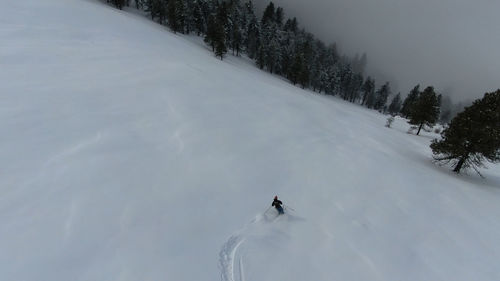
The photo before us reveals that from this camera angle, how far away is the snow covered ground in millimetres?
6199

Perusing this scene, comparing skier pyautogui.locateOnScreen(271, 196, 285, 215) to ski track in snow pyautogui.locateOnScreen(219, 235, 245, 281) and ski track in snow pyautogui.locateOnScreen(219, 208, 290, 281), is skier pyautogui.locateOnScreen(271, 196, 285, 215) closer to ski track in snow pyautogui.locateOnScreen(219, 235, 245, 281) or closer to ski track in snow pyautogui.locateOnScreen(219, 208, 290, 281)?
ski track in snow pyautogui.locateOnScreen(219, 208, 290, 281)

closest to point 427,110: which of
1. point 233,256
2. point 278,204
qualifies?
point 278,204

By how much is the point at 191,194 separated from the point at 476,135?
2114 centimetres

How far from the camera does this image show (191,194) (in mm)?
8477

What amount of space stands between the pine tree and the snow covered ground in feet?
6.44

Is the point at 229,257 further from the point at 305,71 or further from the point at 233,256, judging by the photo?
the point at 305,71

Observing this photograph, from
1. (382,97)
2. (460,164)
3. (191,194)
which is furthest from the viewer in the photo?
(382,97)

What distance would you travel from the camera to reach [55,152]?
8.40 m

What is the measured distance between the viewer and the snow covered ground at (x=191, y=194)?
6199 millimetres

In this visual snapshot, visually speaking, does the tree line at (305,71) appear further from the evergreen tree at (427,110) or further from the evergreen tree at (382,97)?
the evergreen tree at (382,97)

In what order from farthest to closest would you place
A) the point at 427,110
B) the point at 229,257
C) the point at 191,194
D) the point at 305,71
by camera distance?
the point at 305,71, the point at 427,110, the point at 191,194, the point at 229,257

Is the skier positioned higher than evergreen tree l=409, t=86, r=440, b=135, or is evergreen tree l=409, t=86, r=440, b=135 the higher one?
evergreen tree l=409, t=86, r=440, b=135

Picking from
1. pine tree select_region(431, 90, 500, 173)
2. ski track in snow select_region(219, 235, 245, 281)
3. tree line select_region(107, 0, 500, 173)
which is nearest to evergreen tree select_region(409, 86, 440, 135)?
tree line select_region(107, 0, 500, 173)

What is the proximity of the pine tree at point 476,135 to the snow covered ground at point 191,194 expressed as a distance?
196cm
